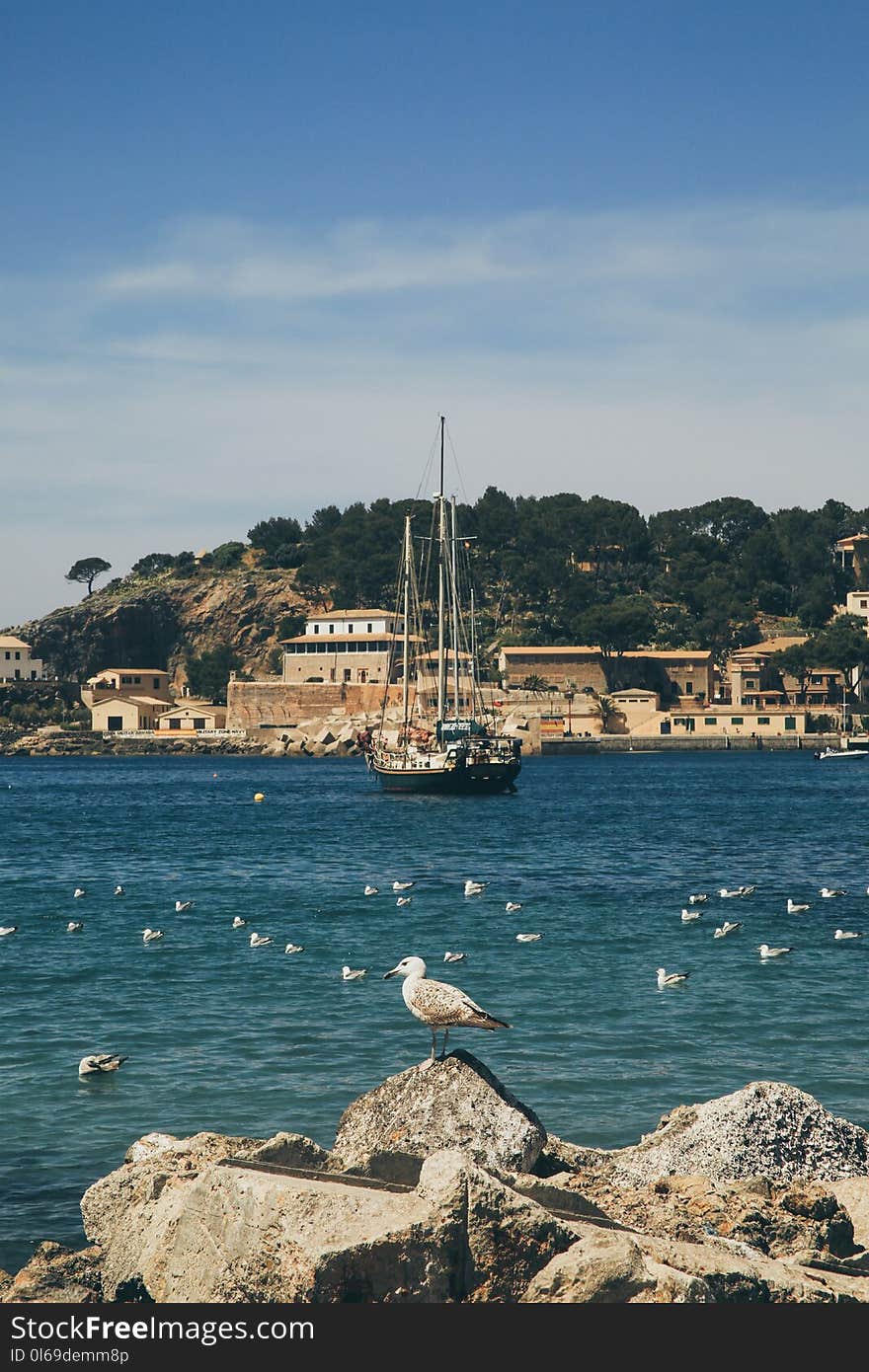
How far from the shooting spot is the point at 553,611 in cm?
16325

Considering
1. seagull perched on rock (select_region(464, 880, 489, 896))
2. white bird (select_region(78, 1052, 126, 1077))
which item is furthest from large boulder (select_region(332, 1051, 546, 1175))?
seagull perched on rock (select_region(464, 880, 489, 896))

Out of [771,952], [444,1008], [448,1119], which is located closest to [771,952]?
[771,952]

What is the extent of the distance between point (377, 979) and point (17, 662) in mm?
147049

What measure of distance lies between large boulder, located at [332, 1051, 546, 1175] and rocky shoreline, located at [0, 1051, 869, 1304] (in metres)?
0.01

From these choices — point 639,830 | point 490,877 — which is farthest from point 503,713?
point 490,877

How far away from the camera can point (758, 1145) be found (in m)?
10.6

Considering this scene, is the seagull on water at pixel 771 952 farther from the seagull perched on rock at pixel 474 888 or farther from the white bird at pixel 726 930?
the seagull perched on rock at pixel 474 888

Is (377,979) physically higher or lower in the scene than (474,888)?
higher

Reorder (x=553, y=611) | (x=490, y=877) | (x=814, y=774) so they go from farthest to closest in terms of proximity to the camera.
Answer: (x=553, y=611), (x=814, y=774), (x=490, y=877)

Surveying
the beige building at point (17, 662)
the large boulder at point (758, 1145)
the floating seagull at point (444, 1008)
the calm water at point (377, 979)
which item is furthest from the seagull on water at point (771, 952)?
the beige building at point (17, 662)

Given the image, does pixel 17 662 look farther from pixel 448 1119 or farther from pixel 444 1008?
pixel 448 1119

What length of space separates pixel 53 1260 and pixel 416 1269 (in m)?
2.72

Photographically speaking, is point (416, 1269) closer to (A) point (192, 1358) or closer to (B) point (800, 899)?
(A) point (192, 1358)

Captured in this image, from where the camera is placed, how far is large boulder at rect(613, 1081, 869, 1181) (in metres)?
10.4
